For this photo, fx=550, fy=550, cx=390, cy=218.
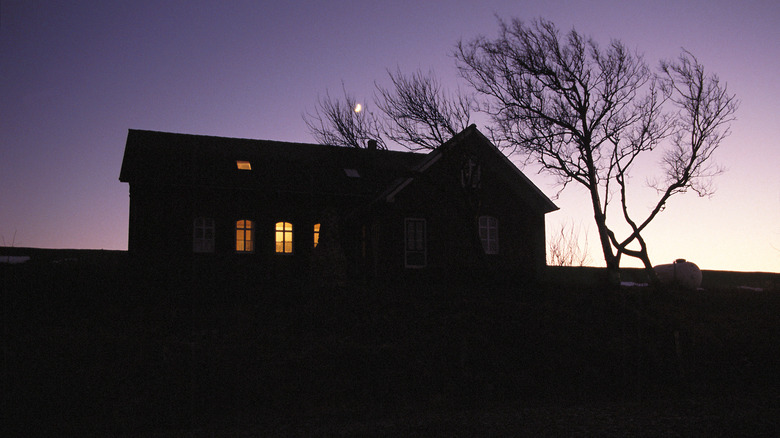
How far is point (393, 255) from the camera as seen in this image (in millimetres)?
24188

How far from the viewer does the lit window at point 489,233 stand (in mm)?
25484

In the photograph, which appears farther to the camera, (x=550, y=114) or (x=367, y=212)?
(x=367, y=212)

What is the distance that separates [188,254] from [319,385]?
14891mm

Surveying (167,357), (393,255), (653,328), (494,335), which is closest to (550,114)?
(393,255)

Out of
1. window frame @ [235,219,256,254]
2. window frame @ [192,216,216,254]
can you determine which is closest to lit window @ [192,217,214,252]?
window frame @ [192,216,216,254]

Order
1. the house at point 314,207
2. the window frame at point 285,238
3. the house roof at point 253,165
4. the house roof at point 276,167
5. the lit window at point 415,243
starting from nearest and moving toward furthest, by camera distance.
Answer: the house at point 314,207 < the house roof at point 253,165 < the house roof at point 276,167 < the window frame at point 285,238 < the lit window at point 415,243

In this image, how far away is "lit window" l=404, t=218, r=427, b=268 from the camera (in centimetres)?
2453

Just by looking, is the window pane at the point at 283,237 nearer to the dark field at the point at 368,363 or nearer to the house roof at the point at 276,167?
the house roof at the point at 276,167

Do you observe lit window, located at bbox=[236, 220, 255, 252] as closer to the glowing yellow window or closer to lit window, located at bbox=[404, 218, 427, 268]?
the glowing yellow window

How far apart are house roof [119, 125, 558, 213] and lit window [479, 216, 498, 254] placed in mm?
2070

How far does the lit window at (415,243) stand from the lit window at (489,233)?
9.35 ft

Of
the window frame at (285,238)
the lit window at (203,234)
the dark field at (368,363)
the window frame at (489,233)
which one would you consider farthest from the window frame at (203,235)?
the window frame at (489,233)

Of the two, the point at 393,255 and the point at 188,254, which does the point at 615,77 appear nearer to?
the point at 393,255

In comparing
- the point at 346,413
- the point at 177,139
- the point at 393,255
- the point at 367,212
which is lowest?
the point at 346,413
